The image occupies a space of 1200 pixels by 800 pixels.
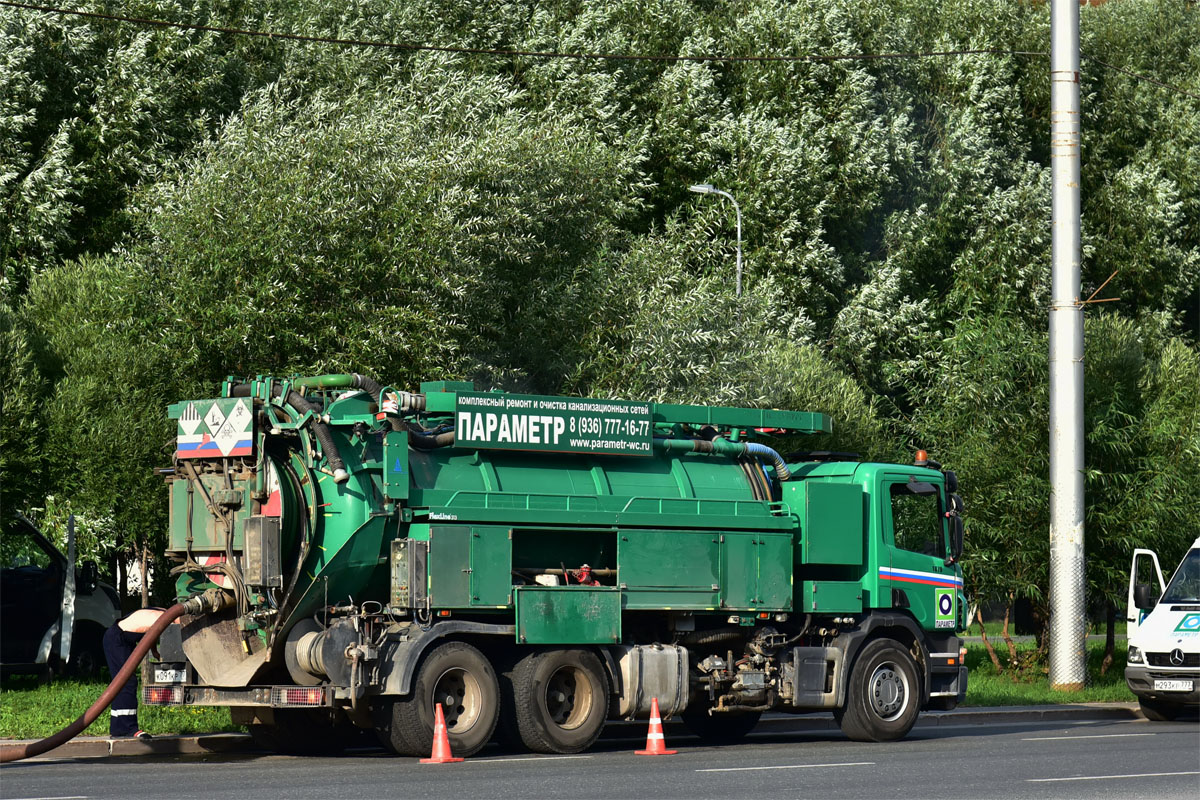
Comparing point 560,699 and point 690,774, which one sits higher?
point 560,699

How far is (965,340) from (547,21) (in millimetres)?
15427

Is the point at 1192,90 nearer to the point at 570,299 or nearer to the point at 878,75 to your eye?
the point at 878,75

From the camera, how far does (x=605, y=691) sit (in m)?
15.2

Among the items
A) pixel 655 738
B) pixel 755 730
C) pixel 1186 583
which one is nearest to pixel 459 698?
pixel 655 738

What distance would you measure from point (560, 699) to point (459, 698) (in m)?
1.08

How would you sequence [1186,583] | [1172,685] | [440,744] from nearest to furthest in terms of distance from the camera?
[440,744], [1172,685], [1186,583]

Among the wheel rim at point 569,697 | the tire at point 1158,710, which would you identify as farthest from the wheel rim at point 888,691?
the tire at point 1158,710

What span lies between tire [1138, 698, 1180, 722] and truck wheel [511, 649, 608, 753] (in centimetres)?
849

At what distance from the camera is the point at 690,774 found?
12.9m

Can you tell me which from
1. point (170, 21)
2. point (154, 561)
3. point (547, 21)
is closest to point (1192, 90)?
→ point (547, 21)

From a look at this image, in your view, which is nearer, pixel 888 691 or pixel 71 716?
pixel 71 716

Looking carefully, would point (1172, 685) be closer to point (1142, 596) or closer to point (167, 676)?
point (1142, 596)

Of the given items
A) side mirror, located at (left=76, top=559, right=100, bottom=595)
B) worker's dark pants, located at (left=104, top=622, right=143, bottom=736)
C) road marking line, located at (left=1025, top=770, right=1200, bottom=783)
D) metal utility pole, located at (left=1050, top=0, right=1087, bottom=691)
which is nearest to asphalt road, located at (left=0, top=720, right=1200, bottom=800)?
road marking line, located at (left=1025, top=770, right=1200, bottom=783)

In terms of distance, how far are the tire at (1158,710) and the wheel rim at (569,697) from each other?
8.67 meters
